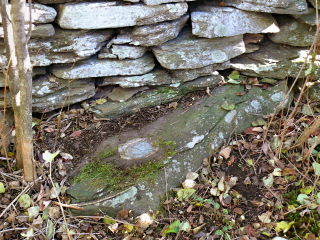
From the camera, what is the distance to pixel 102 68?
3492mm

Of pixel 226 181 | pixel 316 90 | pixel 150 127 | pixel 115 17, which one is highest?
pixel 115 17

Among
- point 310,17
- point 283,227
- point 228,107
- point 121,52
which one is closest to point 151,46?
point 121,52

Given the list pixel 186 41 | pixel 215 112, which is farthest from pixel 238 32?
pixel 215 112

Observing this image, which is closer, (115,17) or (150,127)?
(115,17)

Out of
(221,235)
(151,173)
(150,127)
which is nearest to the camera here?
(221,235)

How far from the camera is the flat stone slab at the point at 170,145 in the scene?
9.91 ft

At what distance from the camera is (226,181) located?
10.3ft

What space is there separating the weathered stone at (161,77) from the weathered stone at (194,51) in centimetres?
9

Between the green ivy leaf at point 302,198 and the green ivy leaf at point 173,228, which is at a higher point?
the green ivy leaf at point 302,198

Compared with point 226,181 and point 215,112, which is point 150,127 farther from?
point 226,181

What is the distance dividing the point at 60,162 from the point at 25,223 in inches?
22.5

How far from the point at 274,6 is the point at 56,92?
215 centimetres

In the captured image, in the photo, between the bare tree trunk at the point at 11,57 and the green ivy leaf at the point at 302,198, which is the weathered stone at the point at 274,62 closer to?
the green ivy leaf at the point at 302,198

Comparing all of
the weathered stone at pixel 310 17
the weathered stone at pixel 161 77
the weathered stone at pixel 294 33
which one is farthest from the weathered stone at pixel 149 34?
the weathered stone at pixel 310 17
